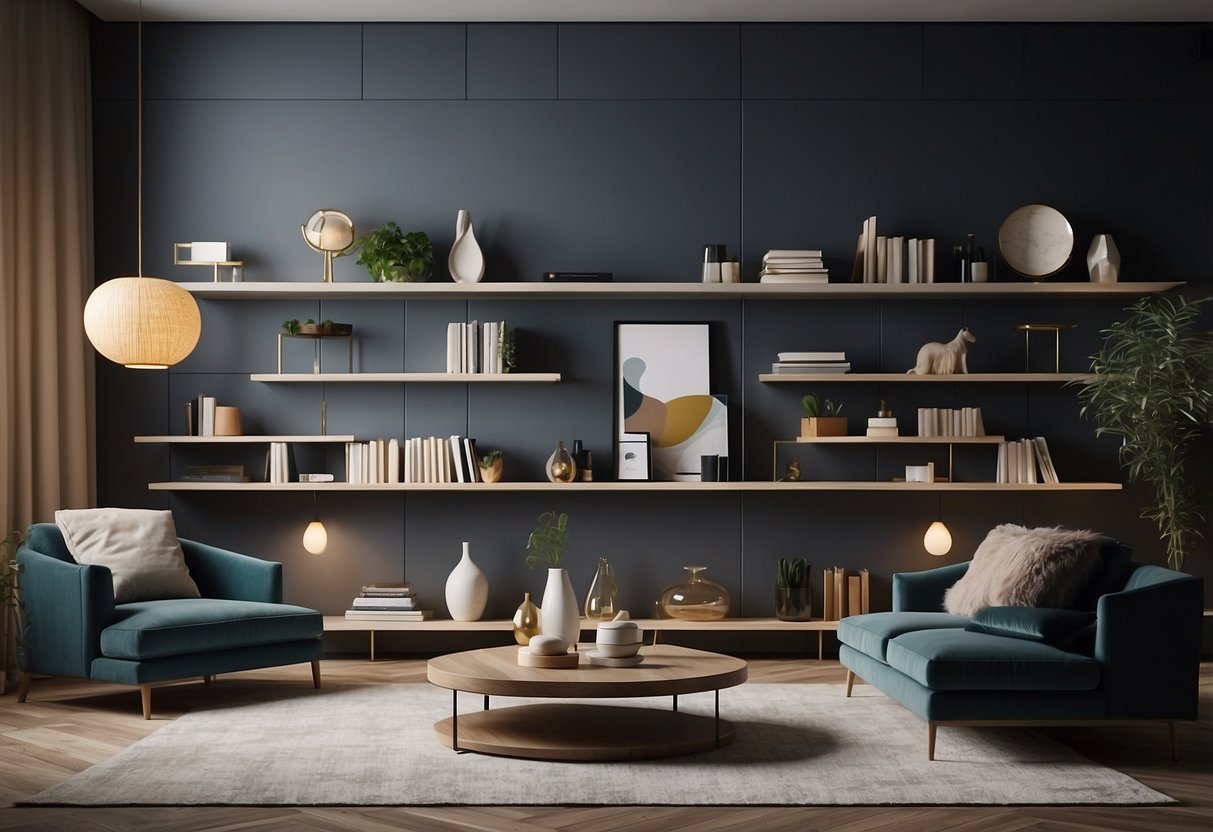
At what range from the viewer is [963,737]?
14.8 ft

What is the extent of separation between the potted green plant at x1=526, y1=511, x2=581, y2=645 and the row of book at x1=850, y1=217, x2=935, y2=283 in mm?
2072

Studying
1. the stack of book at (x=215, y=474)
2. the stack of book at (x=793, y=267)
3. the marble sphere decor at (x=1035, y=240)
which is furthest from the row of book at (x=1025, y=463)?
the stack of book at (x=215, y=474)

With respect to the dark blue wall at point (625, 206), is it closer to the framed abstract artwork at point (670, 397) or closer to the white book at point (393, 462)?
the framed abstract artwork at point (670, 397)

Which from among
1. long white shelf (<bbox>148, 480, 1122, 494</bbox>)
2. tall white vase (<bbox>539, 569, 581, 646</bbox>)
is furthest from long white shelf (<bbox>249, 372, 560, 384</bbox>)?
tall white vase (<bbox>539, 569, 581, 646</bbox>)

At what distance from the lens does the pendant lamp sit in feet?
18.5

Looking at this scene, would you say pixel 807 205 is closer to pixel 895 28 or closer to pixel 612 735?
pixel 895 28

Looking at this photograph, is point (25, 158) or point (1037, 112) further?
point (1037, 112)

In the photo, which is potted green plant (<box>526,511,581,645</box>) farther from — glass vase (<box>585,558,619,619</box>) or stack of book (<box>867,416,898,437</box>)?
stack of book (<box>867,416,898,437</box>)

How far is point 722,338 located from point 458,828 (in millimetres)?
3704

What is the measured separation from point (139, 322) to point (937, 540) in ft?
13.8

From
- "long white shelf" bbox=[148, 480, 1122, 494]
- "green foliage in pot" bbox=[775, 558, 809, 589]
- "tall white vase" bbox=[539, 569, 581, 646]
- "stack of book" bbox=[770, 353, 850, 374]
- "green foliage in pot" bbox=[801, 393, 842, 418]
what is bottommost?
"green foliage in pot" bbox=[775, 558, 809, 589]

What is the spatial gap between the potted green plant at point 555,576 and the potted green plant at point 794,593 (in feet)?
3.53

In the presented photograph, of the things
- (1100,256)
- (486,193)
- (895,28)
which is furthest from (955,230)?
(486,193)

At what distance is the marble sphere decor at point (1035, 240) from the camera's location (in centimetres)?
646
